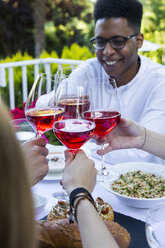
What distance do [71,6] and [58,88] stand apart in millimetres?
11546

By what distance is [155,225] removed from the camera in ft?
2.70

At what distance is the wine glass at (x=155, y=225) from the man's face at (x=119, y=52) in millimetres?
1786

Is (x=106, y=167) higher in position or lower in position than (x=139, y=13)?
lower

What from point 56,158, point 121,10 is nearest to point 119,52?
point 121,10

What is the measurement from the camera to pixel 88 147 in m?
1.95

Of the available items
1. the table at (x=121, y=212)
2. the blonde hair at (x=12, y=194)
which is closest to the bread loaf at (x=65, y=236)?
the table at (x=121, y=212)

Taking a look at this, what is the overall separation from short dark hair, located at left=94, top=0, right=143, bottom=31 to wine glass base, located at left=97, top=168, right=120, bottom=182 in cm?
130

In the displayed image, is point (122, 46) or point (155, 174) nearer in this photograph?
point (155, 174)

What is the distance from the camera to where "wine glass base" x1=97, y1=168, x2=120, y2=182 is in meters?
1.50

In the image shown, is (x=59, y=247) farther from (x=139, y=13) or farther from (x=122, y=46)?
(x=139, y=13)

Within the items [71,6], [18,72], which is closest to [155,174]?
[18,72]

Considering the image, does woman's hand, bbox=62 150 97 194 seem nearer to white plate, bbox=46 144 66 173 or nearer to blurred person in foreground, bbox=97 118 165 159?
white plate, bbox=46 144 66 173

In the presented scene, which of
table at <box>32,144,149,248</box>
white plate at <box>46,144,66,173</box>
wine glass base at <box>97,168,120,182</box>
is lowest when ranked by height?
table at <box>32,144,149,248</box>

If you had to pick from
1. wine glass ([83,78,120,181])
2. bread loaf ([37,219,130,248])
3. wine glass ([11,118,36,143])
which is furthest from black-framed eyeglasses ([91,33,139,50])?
bread loaf ([37,219,130,248])
